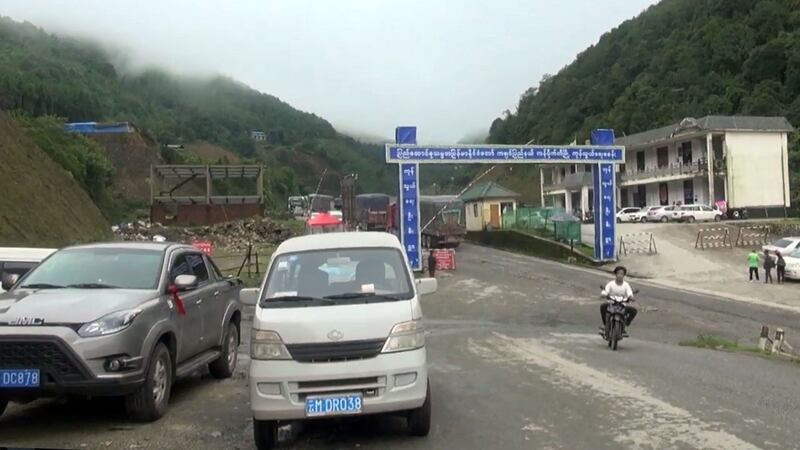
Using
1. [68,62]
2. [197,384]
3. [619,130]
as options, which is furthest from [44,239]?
[68,62]

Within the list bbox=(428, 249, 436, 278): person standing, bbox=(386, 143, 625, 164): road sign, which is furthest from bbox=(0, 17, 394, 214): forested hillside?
bbox=(428, 249, 436, 278): person standing

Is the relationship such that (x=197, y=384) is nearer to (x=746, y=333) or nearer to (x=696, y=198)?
(x=746, y=333)


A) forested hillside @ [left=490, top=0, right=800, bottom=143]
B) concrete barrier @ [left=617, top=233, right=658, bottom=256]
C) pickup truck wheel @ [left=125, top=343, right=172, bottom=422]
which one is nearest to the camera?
pickup truck wheel @ [left=125, top=343, right=172, bottom=422]

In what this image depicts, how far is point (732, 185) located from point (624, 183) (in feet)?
47.1

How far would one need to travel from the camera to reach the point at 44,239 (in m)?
24.7

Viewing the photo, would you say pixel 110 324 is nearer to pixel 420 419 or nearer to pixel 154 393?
pixel 154 393

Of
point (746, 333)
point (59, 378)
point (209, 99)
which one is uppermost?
point (209, 99)

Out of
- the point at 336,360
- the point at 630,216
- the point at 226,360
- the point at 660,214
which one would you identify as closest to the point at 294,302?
the point at 336,360

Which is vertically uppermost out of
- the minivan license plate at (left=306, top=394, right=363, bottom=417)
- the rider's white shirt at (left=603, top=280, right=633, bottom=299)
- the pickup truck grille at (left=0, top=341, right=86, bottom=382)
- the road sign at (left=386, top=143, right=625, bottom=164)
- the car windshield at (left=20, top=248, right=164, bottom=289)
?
the road sign at (left=386, top=143, right=625, bottom=164)

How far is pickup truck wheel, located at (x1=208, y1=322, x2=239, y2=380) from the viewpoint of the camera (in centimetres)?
943

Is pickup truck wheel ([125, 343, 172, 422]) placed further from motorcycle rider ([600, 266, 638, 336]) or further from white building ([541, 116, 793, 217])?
white building ([541, 116, 793, 217])

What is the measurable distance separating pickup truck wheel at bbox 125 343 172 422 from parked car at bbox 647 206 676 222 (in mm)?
51192

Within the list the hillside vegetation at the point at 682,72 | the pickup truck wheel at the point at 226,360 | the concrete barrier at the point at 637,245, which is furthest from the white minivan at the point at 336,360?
the hillside vegetation at the point at 682,72

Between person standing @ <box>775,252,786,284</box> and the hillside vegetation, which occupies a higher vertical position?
the hillside vegetation
